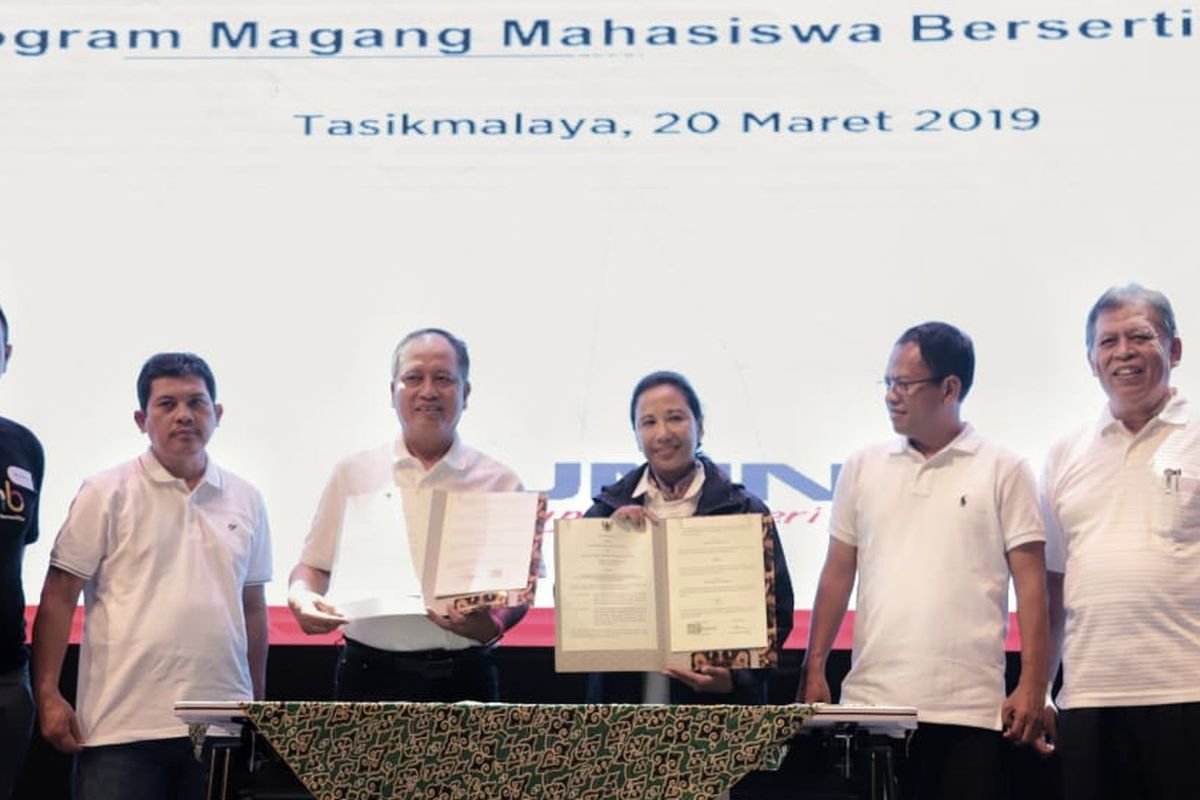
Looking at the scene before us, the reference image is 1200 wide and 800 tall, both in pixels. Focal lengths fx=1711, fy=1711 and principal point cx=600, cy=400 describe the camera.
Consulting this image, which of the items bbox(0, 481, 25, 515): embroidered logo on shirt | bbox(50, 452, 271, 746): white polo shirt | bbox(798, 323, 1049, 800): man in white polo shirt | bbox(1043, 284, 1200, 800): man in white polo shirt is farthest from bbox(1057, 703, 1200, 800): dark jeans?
bbox(0, 481, 25, 515): embroidered logo on shirt

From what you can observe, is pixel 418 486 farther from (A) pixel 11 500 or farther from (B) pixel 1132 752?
(B) pixel 1132 752

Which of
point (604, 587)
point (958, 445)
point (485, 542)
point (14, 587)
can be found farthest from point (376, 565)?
point (958, 445)

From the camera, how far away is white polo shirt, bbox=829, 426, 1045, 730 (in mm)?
3928

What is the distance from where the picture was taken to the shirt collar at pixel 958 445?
163 inches

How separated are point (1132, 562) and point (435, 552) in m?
1.61

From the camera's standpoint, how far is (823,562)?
15.0 ft

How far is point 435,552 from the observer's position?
3902 millimetres

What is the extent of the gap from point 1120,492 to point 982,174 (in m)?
1.10

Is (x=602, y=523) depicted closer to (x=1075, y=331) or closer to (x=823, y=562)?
(x=823, y=562)

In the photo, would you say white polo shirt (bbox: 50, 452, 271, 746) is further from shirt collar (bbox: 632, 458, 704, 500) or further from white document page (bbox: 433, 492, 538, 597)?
shirt collar (bbox: 632, 458, 704, 500)

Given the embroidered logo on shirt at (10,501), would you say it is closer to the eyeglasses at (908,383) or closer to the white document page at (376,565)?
the white document page at (376,565)

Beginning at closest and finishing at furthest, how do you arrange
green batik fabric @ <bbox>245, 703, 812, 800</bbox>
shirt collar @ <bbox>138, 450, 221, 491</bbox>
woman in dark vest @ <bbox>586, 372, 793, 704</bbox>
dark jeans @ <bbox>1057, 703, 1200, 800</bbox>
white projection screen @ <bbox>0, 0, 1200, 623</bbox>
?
1. green batik fabric @ <bbox>245, 703, 812, 800</bbox>
2. dark jeans @ <bbox>1057, 703, 1200, 800</bbox>
3. woman in dark vest @ <bbox>586, 372, 793, 704</bbox>
4. shirt collar @ <bbox>138, 450, 221, 491</bbox>
5. white projection screen @ <bbox>0, 0, 1200, 623</bbox>

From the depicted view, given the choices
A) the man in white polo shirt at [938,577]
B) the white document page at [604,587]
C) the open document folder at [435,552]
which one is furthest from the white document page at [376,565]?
the man in white polo shirt at [938,577]

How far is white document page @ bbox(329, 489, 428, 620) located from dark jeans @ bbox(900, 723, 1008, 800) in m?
1.20
